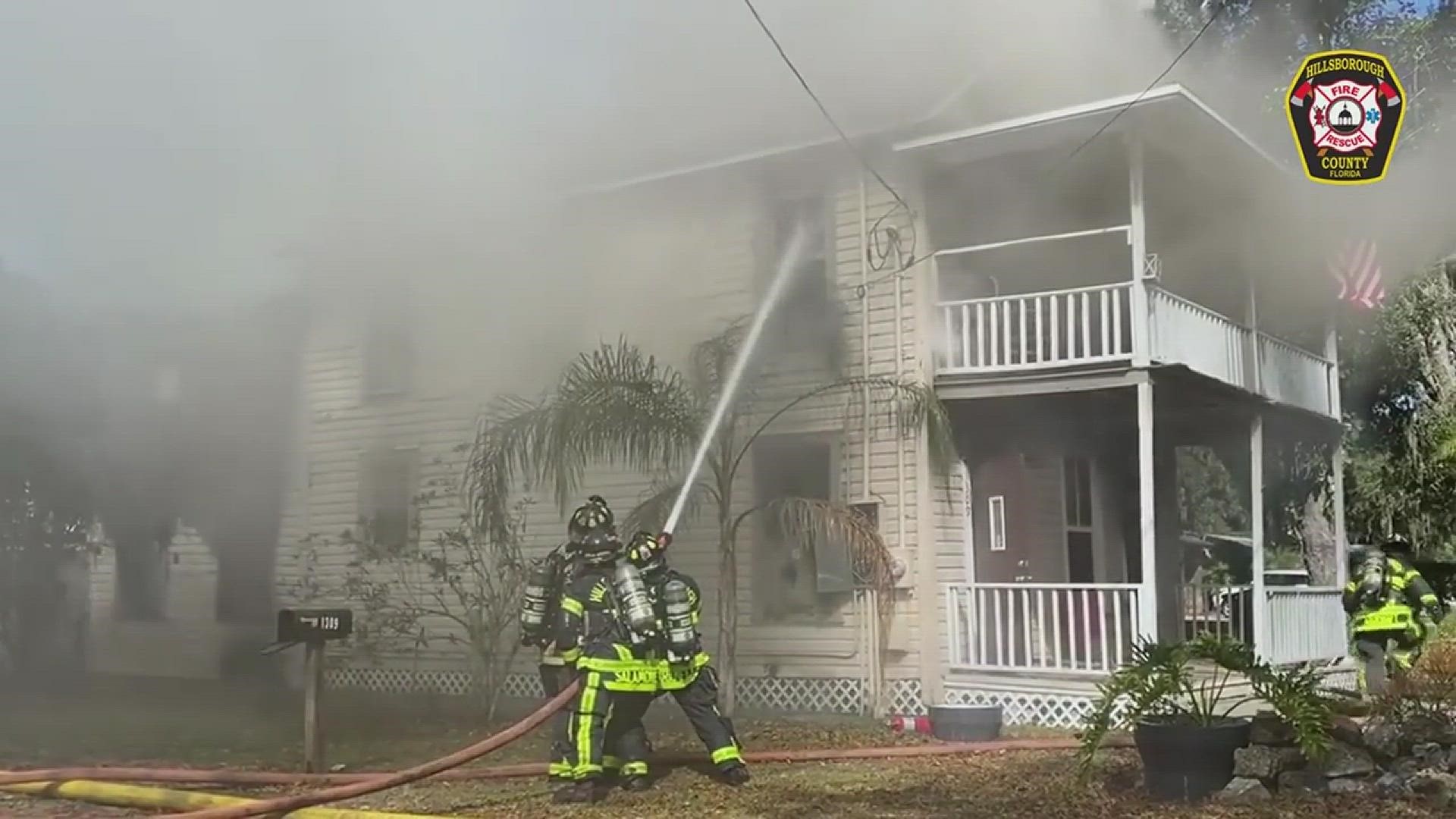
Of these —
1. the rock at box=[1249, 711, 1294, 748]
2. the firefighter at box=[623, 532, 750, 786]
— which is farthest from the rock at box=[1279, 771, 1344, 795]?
the firefighter at box=[623, 532, 750, 786]

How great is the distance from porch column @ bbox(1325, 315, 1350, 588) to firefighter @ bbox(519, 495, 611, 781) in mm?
9448

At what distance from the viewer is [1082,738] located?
21.7ft

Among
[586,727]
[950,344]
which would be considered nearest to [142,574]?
[950,344]

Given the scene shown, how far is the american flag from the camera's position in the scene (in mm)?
11234

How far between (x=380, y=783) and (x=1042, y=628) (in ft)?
19.3

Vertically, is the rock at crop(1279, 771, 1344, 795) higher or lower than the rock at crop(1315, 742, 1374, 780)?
lower

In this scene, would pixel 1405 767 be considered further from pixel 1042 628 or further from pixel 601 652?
pixel 1042 628

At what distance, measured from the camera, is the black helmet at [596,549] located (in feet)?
22.9

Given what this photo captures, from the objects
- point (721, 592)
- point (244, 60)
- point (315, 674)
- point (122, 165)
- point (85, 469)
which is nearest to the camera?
point (244, 60)

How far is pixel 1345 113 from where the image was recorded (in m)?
8.48

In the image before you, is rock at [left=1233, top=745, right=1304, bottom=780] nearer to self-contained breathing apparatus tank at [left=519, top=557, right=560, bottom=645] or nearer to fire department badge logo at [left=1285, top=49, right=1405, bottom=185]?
self-contained breathing apparatus tank at [left=519, top=557, right=560, bottom=645]

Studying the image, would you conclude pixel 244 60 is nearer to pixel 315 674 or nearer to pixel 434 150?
pixel 434 150

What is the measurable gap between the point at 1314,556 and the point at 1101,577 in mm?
8189

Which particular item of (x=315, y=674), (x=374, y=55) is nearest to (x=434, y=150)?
(x=374, y=55)
